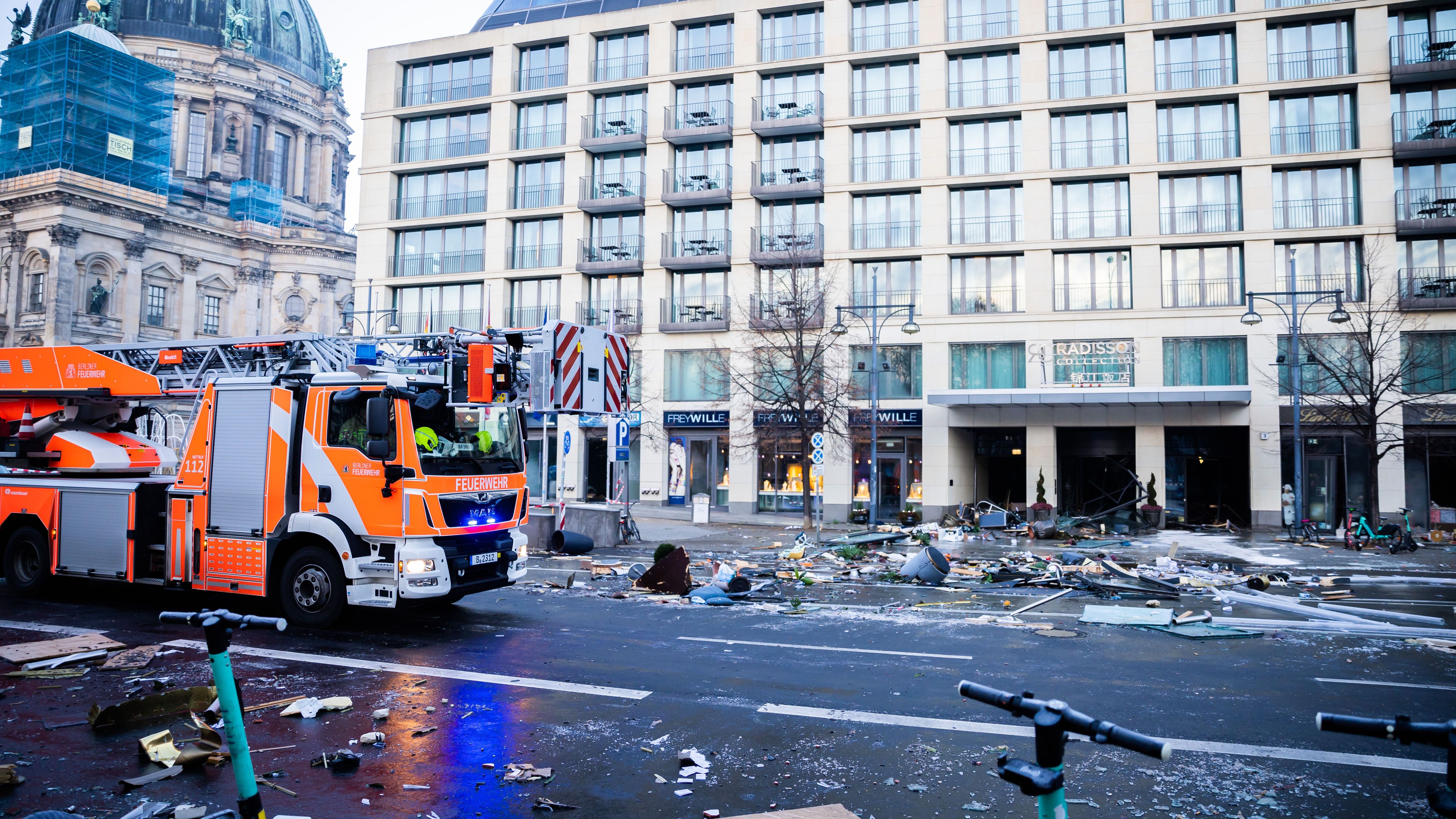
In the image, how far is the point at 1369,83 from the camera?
31.1m

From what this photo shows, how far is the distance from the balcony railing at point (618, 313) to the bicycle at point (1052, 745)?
35785mm

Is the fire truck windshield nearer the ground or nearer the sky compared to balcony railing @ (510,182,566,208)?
nearer the ground

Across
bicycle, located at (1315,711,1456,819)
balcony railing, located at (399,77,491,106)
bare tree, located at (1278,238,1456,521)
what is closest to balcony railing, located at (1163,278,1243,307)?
bare tree, located at (1278,238,1456,521)

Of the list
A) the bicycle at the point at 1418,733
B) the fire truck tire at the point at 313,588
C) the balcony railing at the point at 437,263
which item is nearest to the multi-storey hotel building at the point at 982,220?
the balcony railing at the point at 437,263

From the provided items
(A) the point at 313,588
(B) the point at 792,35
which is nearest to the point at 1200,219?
(B) the point at 792,35

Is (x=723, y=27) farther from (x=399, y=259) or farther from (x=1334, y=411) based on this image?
(x=1334, y=411)

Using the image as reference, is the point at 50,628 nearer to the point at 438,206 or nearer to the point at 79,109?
the point at 438,206

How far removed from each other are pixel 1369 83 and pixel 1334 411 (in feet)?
39.0

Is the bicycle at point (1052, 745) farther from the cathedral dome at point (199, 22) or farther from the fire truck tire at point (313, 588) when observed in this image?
the cathedral dome at point (199, 22)

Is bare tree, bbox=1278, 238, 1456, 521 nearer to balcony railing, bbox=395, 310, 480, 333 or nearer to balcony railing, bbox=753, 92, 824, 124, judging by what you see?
balcony railing, bbox=753, 92, 824, 124

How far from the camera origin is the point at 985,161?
3453cm

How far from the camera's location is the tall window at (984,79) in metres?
34.5

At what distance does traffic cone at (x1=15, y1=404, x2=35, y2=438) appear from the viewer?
1259 cm

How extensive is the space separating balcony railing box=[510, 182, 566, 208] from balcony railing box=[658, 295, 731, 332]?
717cm
